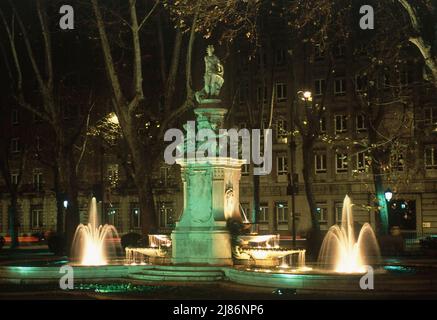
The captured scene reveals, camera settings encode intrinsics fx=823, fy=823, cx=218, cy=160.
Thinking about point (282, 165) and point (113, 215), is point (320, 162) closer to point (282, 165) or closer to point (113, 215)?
point (282, 165)

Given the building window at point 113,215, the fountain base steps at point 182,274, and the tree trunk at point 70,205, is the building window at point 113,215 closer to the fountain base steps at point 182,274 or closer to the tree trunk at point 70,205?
the tree trunk at point 70,205

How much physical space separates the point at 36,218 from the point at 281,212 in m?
26.7

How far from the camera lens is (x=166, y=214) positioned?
70188 millimetres

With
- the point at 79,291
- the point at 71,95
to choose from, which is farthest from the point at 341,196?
the point at 79,291

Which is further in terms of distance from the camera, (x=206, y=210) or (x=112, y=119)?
(x=112, y=119)

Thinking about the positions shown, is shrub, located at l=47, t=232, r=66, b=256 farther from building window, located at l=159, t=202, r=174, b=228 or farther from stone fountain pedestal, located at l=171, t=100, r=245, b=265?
building window, located at l=159, t=202, r=174, b=228

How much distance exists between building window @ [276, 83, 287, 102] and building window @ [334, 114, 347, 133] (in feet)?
15.7

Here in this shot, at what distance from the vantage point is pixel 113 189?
68.9 m

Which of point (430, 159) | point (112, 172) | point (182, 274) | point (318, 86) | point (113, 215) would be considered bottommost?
point (182, 274)

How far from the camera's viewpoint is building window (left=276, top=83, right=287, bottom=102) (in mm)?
64750

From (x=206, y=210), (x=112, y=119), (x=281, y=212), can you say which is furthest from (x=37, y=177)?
(x=206, y=210)

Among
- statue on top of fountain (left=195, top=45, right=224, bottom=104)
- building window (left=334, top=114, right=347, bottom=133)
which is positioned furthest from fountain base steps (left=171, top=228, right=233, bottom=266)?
building window (left=334, top=114, right=347, bottom=133)

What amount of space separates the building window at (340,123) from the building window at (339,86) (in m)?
1.73

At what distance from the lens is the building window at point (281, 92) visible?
212 ft
